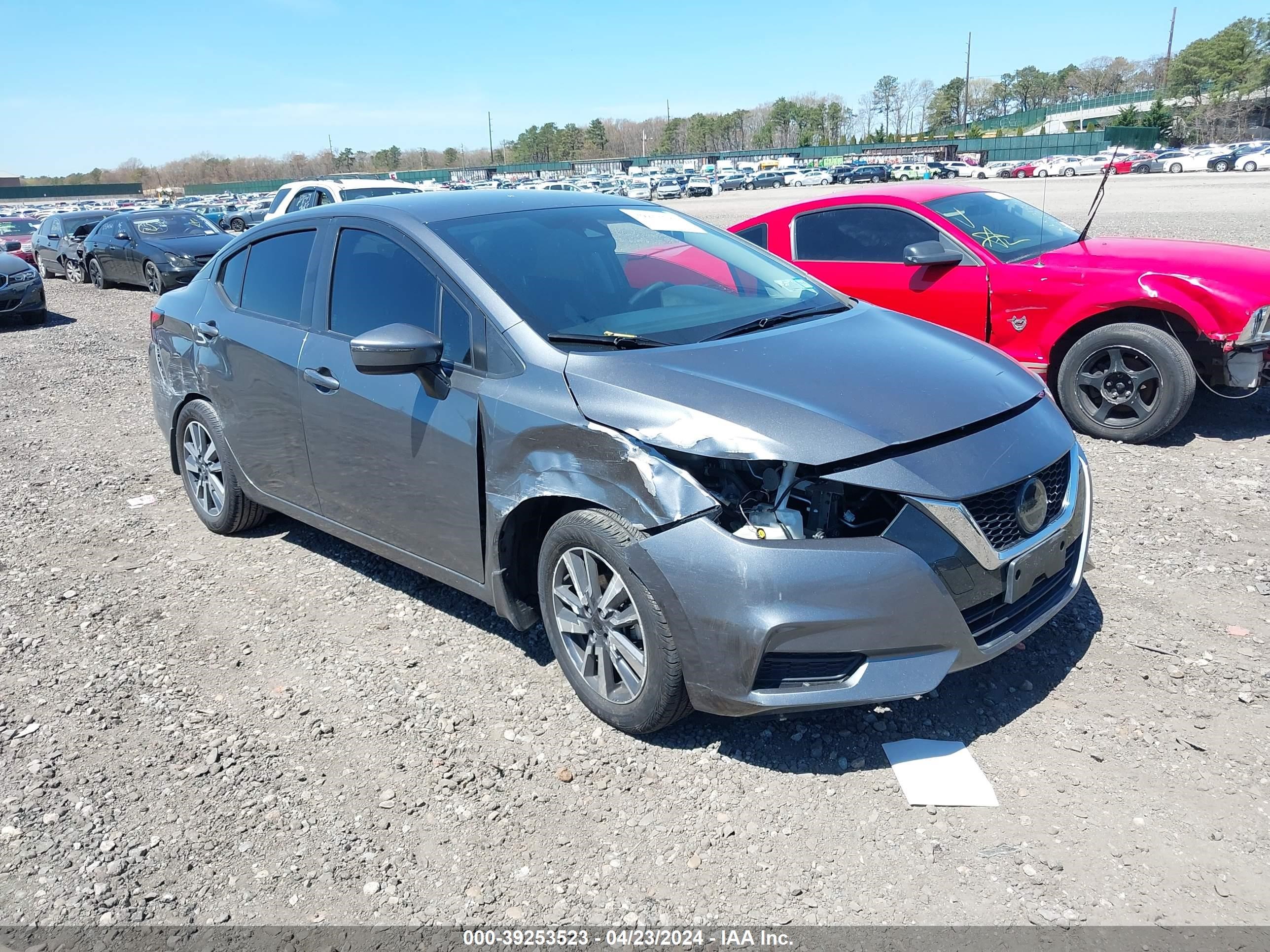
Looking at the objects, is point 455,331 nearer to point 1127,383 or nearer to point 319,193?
point 1127,383

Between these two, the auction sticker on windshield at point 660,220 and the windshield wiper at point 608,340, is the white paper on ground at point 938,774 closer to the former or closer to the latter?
the windshield wiper at point 608,340

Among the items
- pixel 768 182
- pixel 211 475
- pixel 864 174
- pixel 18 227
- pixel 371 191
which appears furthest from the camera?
pixel 768 182

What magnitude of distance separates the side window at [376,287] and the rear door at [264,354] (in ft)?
0.76

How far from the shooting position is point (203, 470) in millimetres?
5207

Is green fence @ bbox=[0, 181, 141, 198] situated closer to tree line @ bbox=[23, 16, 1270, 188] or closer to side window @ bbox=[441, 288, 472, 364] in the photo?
tree line @ bbox=[23, 16, 1270, 188]

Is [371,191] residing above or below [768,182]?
below

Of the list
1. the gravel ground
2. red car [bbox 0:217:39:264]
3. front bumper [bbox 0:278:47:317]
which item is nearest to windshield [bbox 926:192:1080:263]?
the gravel ground

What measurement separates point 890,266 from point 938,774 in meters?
4.70

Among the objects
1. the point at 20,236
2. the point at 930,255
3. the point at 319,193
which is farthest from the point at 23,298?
the point at 20,236

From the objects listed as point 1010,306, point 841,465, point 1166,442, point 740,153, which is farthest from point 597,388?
point 740,153

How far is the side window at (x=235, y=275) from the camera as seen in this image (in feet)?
15.7

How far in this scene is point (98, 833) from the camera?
2.91 m

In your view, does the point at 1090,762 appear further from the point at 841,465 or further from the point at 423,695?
the point at 423,695

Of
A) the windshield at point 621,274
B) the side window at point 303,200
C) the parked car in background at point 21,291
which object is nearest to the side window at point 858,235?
the windshield at point 621,274
